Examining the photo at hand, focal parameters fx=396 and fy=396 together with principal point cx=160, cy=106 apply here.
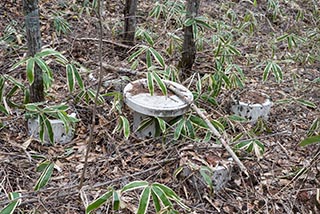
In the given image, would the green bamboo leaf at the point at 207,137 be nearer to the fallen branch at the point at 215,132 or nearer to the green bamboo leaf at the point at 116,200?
the fallen branch at the point at 215,132

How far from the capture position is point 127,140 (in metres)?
2.08

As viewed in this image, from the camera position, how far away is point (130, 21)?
115 inches

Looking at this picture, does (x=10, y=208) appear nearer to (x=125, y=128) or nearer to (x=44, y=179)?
(x=44, y=179)

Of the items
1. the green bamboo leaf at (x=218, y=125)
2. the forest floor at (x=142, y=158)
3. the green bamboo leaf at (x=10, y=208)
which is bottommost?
the forest floor at (x=142, y=158)

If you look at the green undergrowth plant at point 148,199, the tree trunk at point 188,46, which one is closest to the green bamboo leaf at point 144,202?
the green undergrowth plant at point 148,199

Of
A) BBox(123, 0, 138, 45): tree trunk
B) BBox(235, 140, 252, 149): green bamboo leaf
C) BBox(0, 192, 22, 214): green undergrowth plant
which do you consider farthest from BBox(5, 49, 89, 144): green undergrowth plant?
BBox(123, 0, 138, 45): tree trunk

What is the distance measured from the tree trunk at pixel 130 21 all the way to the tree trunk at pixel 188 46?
1.63 feet

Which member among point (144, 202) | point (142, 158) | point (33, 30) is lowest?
point (142, 158)

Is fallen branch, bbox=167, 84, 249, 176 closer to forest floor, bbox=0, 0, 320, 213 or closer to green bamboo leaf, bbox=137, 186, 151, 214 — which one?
forest floor, bbox=0, 0, 320, 213

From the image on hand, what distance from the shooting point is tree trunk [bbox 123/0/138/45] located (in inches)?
114

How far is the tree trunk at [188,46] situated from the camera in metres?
2.48

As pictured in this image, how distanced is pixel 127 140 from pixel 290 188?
840mm

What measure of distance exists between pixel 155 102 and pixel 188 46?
0.71 meters

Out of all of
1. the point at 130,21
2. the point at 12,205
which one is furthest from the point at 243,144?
the point at 130,21
